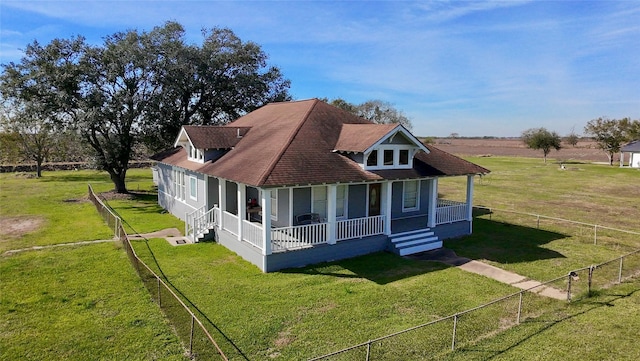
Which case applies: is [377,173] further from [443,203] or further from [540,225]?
[540,225]

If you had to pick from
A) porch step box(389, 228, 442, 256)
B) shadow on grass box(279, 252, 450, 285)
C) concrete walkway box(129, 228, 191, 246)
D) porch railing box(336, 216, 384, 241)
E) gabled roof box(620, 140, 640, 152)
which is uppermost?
gabled roof box(620, 140, 640, 152)

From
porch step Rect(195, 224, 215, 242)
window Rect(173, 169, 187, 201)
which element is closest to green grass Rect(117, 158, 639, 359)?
porch step Rect(195, 224, 215, 242)

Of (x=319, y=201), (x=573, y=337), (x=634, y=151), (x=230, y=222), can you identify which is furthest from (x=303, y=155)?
(x=634, y=151)

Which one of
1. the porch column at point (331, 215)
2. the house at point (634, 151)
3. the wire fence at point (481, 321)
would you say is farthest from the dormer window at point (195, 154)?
the house at point (634, 151)

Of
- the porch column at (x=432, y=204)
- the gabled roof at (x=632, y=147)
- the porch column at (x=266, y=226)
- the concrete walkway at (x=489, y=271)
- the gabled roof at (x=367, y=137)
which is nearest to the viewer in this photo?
the concrete walkway at (x=489, y=271)

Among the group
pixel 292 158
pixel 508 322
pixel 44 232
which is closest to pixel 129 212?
pixel 44 232

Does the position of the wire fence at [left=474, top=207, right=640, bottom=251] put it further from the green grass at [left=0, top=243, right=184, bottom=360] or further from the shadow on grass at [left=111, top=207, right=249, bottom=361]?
the green grass at [left=0, top=243, right=184, bottom=360]

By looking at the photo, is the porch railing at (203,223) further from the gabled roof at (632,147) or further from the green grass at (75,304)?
the gabled roof at (632,147)
